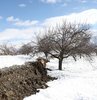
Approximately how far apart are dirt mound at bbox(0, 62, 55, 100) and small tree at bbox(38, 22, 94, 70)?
7.51 meters

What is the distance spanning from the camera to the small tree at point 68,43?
27266 millimetres

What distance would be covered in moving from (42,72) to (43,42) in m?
7.73

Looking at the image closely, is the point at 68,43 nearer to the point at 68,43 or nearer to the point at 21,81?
the point at 68,43

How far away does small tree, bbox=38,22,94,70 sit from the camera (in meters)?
27.3

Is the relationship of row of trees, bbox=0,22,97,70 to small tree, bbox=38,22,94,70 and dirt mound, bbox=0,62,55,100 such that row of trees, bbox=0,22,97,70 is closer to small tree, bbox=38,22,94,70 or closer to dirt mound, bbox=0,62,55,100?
small tree, bbox=38,22,94,70

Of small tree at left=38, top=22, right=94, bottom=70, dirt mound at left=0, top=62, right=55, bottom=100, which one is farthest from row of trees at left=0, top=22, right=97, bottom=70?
dirt mound at left=0, top=62, right=55, bottom=100

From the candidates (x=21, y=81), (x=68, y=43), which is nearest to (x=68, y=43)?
(x=68, y=43)

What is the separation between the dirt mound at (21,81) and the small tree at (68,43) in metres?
7.51

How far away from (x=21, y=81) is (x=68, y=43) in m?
12.7

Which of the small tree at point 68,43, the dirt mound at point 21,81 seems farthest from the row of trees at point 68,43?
the dirt mound at point 21,81

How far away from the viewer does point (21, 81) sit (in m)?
16.1

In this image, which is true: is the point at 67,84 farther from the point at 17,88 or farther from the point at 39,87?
the point at 17,88

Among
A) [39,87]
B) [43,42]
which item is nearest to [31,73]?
[39,87]

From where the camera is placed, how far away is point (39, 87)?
670 inches
